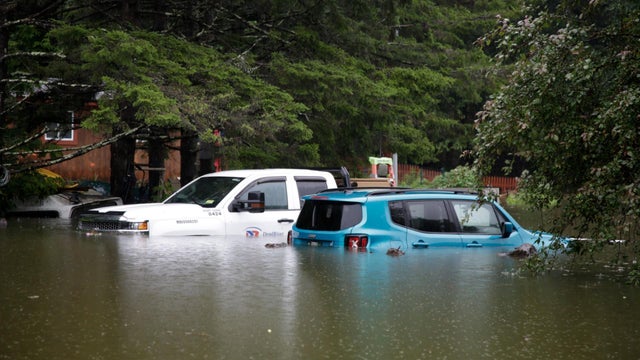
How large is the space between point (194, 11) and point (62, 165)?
13.7 meters

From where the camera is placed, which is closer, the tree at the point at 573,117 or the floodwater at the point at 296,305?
the floodwater at the point at 296,305

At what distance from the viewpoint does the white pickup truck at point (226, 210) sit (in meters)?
19.0

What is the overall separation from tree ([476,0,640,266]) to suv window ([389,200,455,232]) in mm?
3486

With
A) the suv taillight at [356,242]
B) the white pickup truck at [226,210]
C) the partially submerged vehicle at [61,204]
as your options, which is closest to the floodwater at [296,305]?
the suv taillight at [356,242]

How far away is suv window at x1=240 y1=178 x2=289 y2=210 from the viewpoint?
19.7 meters

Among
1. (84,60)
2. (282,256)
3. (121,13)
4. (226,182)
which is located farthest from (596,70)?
(121,13)

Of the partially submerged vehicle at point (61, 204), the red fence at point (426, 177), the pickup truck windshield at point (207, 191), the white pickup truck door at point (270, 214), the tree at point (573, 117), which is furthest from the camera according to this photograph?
the red fence at point (426, 177)

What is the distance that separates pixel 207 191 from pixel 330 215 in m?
3.95

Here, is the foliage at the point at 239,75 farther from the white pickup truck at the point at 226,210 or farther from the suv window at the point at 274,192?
the suv window at the point at 274,192

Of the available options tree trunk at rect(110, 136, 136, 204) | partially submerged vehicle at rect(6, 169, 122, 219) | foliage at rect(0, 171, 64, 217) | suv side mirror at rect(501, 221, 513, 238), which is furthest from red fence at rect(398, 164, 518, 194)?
suv side mirror at rect(501, 221, 513, 238)

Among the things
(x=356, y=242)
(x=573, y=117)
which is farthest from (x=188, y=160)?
(x=573, y=117)

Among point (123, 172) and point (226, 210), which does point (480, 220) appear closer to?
point (226, 210)

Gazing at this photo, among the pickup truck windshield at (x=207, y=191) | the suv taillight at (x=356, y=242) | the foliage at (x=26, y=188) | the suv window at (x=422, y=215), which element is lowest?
the suv taillight at (x=356, y=242)

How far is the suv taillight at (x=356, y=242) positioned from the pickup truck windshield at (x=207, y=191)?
396 centimetres
